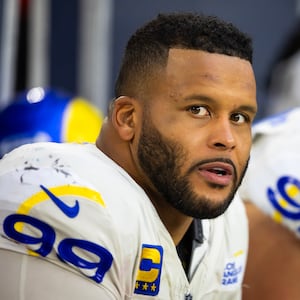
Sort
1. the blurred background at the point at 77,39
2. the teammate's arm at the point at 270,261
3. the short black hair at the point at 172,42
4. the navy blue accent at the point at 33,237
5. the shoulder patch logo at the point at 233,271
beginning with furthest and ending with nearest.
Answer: the blurred background at the point at 77,39
the teammate's arm at the point at 270,261
the shoulder patch logo at the point at 233,271
the short black hair at the point at 172,42
the navy blue accent at the point at 33,237

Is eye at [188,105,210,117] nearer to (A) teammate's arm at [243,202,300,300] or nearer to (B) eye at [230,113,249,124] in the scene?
(B) eye at [230,113,249,124]

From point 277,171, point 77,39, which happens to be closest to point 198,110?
point 277,171

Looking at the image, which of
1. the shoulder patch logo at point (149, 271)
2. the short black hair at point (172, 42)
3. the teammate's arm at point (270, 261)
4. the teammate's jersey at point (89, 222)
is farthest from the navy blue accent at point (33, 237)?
the teammate's arm at point (270, 261)

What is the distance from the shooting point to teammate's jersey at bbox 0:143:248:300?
1.41m

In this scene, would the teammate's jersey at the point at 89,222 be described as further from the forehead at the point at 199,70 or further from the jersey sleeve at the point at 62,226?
the forehead at the point at 199,70

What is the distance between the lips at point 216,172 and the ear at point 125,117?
0.14m

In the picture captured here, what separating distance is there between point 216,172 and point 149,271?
0.20m

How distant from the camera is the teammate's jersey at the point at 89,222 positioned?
4.63 feet

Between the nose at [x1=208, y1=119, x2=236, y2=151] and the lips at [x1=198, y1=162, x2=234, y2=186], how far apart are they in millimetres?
29

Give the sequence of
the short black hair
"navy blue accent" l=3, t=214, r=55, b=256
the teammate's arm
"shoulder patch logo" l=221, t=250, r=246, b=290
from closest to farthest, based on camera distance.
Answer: "navy blue accent" l=3, t=214, r=55, b=256, the short black hair, "shoulder patch logo" l=221, t=250, r=246, b=290, the teammate's arm

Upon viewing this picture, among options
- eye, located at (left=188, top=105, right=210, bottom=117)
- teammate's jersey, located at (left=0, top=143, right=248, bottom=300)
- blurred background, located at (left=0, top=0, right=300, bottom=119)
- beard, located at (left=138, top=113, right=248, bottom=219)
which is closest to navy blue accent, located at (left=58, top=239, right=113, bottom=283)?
teammate's jersey, located at (left=0, top=143, right=248, bottom=300)

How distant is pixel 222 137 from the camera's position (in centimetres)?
149

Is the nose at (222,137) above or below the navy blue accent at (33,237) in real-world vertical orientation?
above

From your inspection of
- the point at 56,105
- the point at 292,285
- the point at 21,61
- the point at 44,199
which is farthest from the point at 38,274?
the point at 21,61
